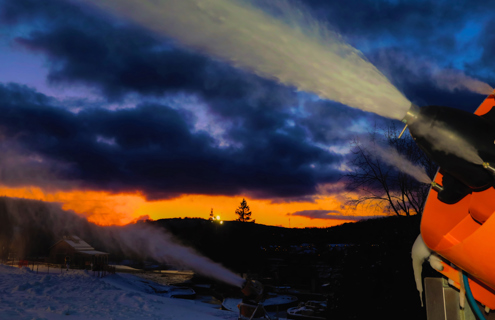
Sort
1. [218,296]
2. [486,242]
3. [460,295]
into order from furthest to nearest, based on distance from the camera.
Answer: [218,296], [460,295], [486,242]

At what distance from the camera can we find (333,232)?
216ft

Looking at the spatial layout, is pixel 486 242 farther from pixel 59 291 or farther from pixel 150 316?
pixel 59 291

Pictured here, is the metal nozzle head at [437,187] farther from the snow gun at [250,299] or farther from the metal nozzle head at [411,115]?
the snow gun at [250,299]

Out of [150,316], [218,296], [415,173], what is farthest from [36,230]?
[415,173]

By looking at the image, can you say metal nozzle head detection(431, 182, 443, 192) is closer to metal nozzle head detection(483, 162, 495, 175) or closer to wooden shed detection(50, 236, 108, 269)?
metal nozzle head detection(483, 162, 495, 175)

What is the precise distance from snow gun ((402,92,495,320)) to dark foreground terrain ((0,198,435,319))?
235 inches

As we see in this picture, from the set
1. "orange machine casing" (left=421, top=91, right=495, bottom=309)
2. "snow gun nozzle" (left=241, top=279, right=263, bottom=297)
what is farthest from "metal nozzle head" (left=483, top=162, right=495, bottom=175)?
"snow gun nozzle" (left=241, top=279, right=263, bottom=297)

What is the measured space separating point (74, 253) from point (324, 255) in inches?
1264

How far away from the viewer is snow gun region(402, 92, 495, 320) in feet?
5.92

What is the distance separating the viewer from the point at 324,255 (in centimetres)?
4228

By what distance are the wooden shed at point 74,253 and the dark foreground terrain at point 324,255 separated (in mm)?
1678

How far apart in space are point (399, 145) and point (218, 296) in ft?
68.9

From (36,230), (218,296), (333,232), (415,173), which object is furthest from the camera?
(333,232)

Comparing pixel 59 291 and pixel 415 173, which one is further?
pixel 59 291
